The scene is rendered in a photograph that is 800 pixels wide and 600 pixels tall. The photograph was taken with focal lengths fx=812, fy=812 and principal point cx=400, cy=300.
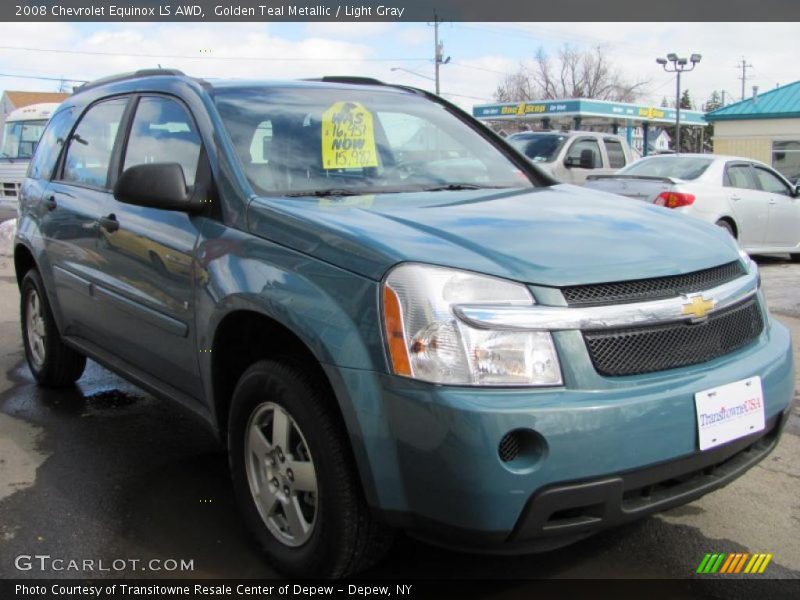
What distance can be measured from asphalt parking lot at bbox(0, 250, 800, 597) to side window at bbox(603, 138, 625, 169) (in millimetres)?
11164

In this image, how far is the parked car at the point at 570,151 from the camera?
44.5ft

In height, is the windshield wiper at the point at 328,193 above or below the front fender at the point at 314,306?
above

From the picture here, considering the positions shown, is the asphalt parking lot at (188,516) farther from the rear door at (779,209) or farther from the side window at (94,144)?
the rear door at (779,209)

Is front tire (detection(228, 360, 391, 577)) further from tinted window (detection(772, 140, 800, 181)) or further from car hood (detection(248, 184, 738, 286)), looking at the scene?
tinted window (detection(772, 140, 800, 181))

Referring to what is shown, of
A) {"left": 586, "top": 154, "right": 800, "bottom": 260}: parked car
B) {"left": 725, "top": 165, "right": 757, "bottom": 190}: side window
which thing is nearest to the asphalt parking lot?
{"left": 586, "top": 154, "right": 800, "bottom": 260}: parked car

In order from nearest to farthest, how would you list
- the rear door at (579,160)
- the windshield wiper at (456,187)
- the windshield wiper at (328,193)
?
the windshield wiper at (328,193) → the windshield wiper at (456,187) → the rear door at (579,160)

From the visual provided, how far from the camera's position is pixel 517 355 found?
7.45 ft

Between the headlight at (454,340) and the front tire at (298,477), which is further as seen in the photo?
the front tire at (298,477)

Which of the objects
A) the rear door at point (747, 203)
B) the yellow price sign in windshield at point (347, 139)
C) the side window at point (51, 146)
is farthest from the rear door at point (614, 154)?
the yellow price sign in windshield at point (347, 139)

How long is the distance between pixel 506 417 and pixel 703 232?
4.35 ft

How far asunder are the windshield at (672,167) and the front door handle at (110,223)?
26.1 ft

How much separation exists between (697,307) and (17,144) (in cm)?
2106

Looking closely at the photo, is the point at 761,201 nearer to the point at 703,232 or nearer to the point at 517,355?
the point at 703,232
